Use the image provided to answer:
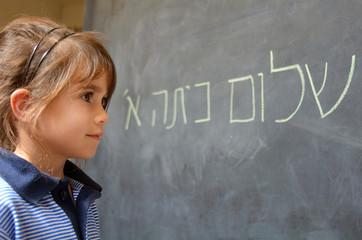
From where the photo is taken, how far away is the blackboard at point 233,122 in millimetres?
1039

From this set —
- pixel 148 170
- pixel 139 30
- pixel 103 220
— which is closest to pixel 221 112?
pixel 148 170

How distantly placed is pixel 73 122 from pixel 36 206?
0.18m

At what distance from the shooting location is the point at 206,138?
1353 millimetres

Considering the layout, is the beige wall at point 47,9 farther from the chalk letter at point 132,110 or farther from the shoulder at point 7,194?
the shoulder at point 7,194

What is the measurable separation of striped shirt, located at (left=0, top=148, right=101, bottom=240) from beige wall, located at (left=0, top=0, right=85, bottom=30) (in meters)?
2.35

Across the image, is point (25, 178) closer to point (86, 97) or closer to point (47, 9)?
point (86, 97)

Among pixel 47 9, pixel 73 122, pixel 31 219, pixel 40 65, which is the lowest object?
pixel 31 219

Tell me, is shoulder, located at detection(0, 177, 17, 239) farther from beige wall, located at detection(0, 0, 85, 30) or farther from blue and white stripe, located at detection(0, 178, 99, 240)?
beige wall, located at detection(0, 0, 85, 30)

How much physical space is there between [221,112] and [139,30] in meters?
0.58

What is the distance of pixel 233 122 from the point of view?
1273 mm

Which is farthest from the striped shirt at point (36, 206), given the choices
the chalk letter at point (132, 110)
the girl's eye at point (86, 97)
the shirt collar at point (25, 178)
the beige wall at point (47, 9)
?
the beige wall at point (47, 9)

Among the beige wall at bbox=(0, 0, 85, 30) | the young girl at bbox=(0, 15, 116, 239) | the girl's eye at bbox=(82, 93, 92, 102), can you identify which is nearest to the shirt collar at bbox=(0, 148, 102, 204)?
Answer: the young girl at bbox=(0, 15, 116, 239)

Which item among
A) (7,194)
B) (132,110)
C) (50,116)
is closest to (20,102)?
(50,116)

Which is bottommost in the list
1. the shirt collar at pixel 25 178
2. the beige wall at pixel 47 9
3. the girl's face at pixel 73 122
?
the shirt collar at pixel 25 178
